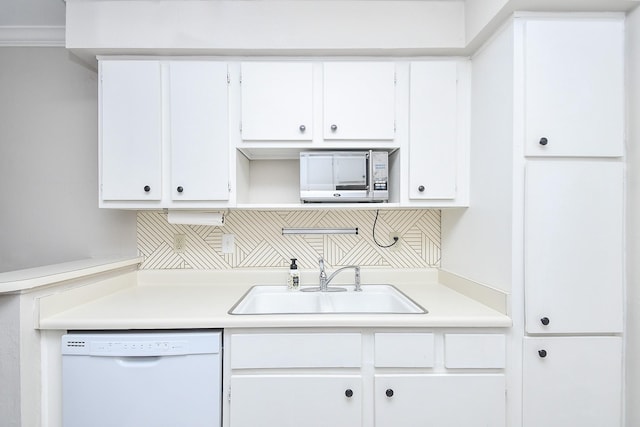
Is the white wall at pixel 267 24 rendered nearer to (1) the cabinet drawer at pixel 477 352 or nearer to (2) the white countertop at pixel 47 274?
(2) the white countertop at pixel 47 274

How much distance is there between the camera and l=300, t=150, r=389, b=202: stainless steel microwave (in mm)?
1693

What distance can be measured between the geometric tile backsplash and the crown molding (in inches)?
44.0

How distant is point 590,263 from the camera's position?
4.29 ft

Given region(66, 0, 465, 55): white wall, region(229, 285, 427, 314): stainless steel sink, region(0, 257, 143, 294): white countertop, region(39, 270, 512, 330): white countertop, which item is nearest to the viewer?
region(0, 257, 143, 294): white countertop

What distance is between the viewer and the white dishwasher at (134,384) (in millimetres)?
1299

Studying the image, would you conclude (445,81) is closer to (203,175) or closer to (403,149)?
(403,149)

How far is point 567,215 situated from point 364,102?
1.00 meters

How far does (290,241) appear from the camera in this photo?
2.02 metres

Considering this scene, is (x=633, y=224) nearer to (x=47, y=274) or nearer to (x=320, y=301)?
(x=320, y=301)

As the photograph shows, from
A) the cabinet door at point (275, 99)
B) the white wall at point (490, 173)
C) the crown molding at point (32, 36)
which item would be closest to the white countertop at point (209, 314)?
the white wall at point (490, 173)

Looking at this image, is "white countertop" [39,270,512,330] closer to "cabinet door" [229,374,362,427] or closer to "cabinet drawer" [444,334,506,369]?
"cabinet drawer" [444,334,506,369]

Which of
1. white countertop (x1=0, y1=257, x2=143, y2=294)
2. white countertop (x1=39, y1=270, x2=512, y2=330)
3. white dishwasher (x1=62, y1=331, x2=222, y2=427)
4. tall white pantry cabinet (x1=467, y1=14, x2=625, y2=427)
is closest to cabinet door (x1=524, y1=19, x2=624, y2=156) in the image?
tall white pantry cabinet (x1=467, y1=14, x2=625, y2=427)

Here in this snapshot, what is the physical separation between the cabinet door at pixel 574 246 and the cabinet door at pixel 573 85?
Answer: 96 millimetres

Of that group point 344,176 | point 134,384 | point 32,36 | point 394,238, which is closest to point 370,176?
point 344,176
